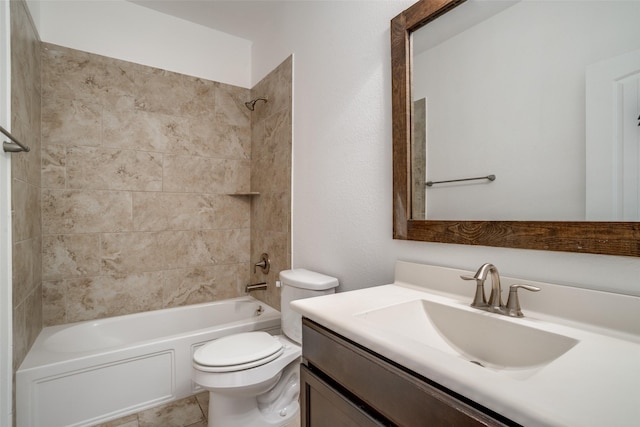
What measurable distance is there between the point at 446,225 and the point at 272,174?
1.49m

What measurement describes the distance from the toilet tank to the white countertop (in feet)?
1.57

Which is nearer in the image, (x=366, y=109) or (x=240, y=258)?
(x=366, y=109)

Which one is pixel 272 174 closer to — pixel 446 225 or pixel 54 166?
pixel 54 166

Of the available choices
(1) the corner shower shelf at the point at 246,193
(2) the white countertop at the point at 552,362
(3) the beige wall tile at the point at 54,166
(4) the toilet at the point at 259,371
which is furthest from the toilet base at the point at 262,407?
(3) the beige wall tile at the point at 54,166

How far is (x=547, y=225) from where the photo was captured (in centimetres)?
82

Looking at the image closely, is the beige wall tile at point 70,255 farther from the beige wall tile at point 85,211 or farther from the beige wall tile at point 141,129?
the beige wall tile at point 141,129

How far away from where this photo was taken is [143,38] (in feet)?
7.24

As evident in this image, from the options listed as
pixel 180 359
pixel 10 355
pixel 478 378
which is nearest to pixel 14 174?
pixel 10 355

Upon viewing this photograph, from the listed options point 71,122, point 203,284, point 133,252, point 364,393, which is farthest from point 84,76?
point 364,393

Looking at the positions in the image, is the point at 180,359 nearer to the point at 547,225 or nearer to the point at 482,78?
the point at 547,225

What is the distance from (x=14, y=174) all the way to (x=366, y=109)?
5.28 ft

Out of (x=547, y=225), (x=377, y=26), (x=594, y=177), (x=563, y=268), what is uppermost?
(x=377, y=26)

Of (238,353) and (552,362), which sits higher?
(552,362)

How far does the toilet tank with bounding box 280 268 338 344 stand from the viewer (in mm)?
1490
